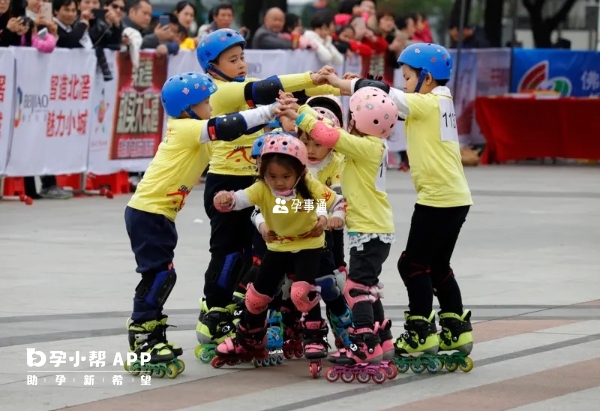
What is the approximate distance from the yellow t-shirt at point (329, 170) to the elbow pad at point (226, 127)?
32.2 inches

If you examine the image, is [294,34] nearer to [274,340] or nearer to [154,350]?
[274,340]

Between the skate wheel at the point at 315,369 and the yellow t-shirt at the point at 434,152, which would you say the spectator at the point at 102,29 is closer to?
the yellow t-shirt at the point at 434,152

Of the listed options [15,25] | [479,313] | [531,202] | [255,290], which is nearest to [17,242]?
[15,25]

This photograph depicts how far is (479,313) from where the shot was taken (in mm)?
9891

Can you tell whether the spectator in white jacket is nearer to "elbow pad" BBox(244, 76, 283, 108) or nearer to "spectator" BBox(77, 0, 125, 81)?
"spectator" BBox(77, 0, 125, 81)

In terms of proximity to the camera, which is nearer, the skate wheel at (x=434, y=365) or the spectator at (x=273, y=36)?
the skate wheel at (x=434, y=365)

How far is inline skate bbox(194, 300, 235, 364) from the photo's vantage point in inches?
322

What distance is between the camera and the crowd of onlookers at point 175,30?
16.5 metres

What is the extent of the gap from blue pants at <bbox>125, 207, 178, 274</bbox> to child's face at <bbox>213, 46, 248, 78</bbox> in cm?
121

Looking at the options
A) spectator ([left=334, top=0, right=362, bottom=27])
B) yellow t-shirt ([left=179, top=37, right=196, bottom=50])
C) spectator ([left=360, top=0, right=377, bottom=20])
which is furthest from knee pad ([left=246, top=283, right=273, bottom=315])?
spectator ([left=360, top=0, right=377, bottom=20])

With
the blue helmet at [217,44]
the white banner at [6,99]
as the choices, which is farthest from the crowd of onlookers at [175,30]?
the blue helmet at [217,44]

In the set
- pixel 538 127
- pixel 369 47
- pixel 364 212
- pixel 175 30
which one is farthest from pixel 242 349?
pixel 538 127

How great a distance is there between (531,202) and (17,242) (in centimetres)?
694

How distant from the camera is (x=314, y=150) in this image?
8.20 metres
